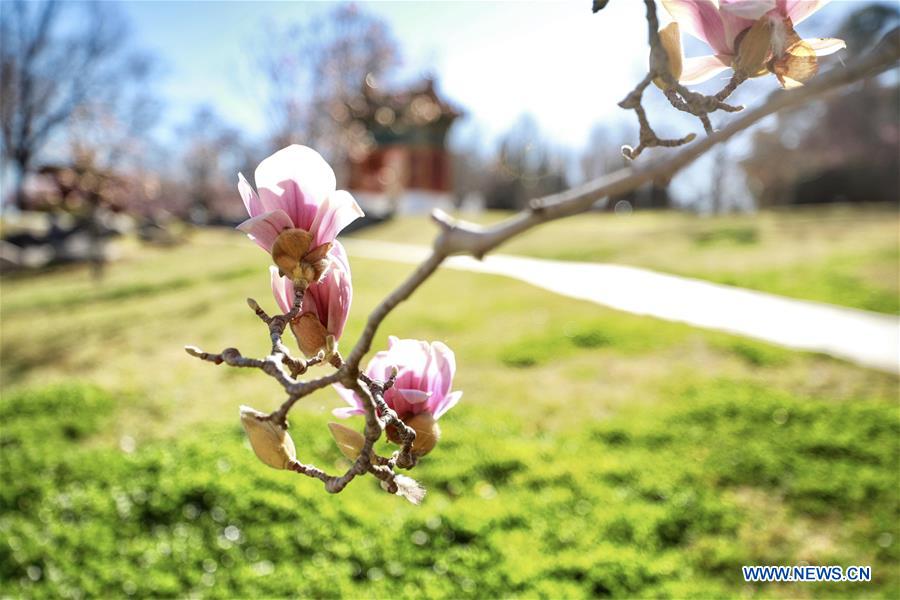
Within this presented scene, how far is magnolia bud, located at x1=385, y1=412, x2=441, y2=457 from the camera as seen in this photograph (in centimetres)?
61

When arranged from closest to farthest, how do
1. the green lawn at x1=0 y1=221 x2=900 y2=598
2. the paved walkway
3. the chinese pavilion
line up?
the green lawn at x1=0 y1=221 x2=900 y2=598
the paved walkway
the chinese pavilion

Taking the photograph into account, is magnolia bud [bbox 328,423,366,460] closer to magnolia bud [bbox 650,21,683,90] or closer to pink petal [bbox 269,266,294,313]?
pink petal [bbox 269,266,294,313]

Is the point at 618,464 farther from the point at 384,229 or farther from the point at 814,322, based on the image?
the point at 384,229

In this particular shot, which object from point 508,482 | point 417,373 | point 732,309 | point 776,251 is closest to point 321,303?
point 417,373

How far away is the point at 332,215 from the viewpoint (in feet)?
1.88

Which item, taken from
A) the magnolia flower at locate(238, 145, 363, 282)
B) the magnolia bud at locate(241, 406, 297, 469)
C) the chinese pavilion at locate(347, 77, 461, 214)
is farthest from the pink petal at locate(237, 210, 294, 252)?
the chinese pavilion at locate(347, 77, 461, 214)

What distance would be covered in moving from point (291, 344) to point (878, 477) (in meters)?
3.20

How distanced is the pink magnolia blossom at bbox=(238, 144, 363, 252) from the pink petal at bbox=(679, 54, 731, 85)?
1.08 ft

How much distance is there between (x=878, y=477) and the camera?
377cm

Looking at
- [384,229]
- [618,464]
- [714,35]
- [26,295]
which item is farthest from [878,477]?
[384,229]

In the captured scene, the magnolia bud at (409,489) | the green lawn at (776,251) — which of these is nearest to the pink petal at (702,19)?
the magnolia bud at (409,489)

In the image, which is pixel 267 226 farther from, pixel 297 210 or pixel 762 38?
pixel 762 38

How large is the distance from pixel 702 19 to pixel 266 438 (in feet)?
1.67

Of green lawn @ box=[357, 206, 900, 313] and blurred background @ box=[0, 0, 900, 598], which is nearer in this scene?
blurred background @ box=[0, 0, 900, 598]
